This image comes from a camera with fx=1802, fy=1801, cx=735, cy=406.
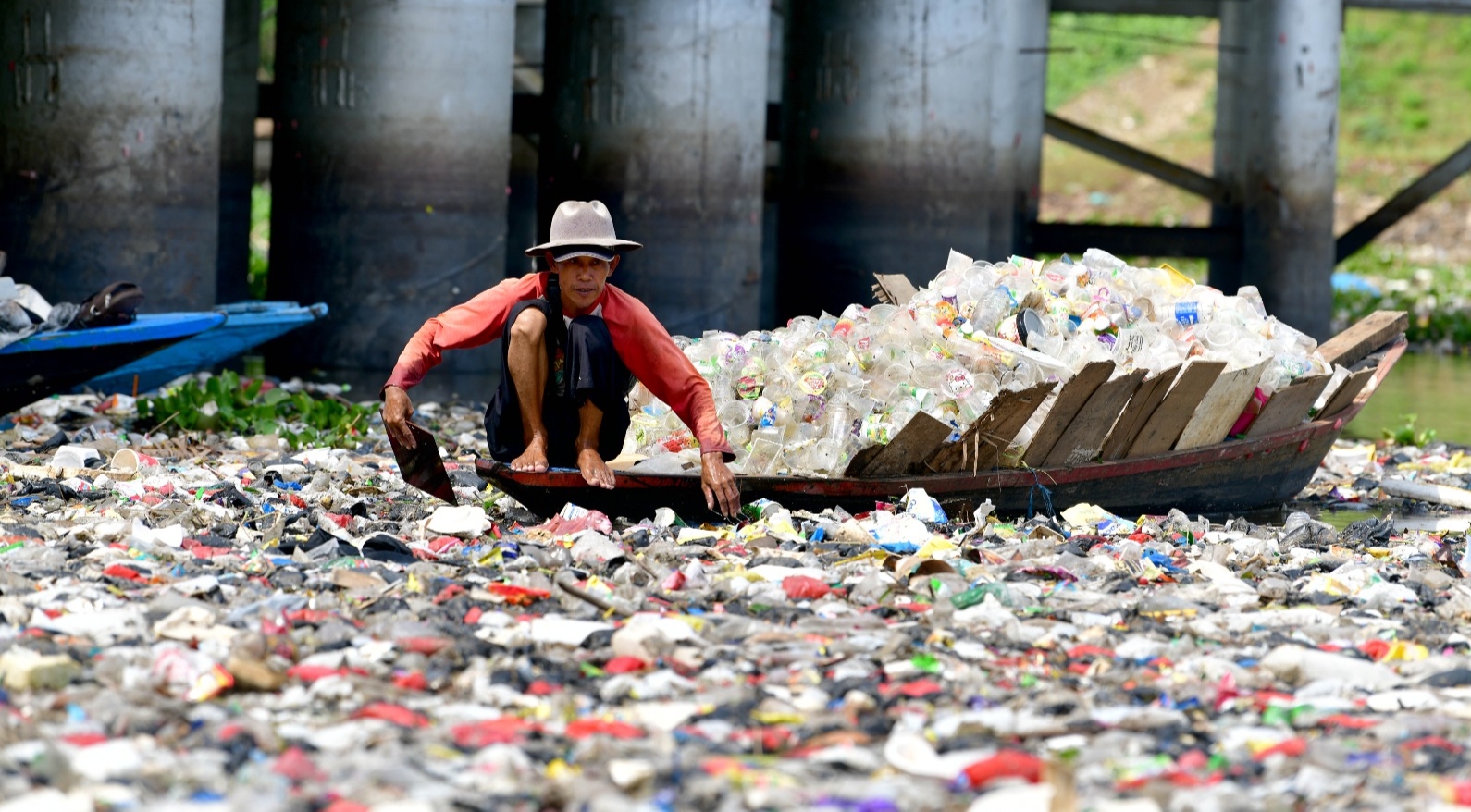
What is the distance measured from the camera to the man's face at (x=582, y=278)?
5352 millimetres

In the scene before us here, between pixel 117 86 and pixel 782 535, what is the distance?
5180 mm

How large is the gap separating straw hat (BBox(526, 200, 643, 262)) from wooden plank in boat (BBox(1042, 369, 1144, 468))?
63.3 inches

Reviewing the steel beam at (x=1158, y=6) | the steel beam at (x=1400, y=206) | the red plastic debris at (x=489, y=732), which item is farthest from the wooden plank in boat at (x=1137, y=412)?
the steel beam at (x=1400, y=206)

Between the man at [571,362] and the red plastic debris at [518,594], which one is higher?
the man at [571,362]

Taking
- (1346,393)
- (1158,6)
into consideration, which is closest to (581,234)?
(1346,393)

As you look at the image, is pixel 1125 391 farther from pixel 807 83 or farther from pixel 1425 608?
pixel 807 83

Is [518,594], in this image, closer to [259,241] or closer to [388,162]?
[388,162]

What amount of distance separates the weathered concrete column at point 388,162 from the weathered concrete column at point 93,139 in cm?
122

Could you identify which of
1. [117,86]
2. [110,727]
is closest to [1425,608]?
[110,727]

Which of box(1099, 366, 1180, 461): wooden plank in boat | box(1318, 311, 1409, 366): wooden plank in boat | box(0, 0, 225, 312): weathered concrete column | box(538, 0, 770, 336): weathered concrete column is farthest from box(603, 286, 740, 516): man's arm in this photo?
box(538, 0, 770, 336): weathered concrete column

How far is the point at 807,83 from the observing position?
12.4 m

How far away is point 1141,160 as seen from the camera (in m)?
16.6

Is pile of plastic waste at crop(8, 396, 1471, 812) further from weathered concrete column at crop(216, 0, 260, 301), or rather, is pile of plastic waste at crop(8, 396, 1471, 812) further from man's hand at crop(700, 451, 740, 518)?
weathered concrete column at crop(216, 0, 260, 301)

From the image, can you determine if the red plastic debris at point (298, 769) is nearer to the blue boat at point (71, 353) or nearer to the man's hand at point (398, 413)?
the man's hand at point (398, 413)
